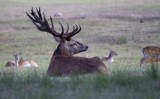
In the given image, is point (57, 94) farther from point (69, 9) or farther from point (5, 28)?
point (69, 9)

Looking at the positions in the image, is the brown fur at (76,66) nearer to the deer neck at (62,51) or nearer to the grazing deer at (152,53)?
the deer neck at (62,51)

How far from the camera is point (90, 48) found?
2477 centimetres

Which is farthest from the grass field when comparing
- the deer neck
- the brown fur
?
the deer neck

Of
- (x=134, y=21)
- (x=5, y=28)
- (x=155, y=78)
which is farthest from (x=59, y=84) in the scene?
(x=134, y=21)

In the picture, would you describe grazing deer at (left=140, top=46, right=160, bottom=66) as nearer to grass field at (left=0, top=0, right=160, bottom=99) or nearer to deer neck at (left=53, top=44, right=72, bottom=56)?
grass field at (left=0, top=0, right=160, bottom=99)

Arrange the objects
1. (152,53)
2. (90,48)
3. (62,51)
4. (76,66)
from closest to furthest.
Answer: (76,66) → (62,51) → (152,53) → (90,48)

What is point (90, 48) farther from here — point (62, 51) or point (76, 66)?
point (76, 66)

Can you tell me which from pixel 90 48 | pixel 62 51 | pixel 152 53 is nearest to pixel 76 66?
pixel 62 51

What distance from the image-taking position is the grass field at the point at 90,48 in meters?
6.65

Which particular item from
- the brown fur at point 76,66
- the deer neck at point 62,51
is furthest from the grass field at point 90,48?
the deer neck at point 62,51

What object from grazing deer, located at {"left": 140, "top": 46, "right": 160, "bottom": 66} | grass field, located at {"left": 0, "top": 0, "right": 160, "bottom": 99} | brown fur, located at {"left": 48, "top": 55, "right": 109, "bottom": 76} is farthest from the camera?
grazing deer, located at {"left": 140, "top": 46, "right": 160, "bottom": 66}

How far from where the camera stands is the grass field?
6.65 metres

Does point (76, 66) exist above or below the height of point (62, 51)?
below

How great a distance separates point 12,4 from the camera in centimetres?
4625
